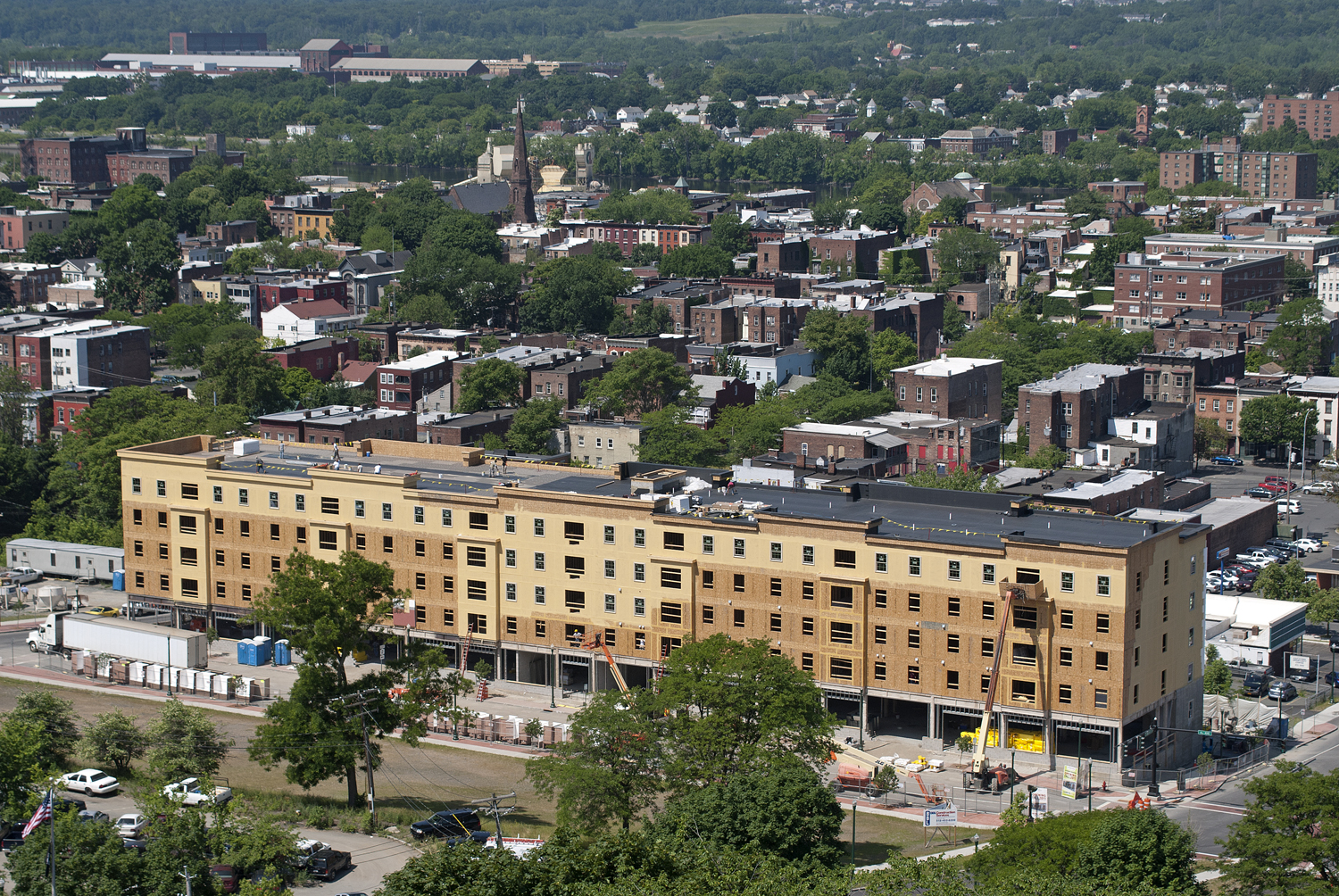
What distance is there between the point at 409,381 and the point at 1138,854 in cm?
7319

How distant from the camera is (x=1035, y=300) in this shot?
495 feet

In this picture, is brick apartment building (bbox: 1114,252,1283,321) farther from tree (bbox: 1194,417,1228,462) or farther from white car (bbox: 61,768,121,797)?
white car (bbox: 61,768,121,797)

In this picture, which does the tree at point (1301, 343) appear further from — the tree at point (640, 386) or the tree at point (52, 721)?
the tree at point (52, 721)

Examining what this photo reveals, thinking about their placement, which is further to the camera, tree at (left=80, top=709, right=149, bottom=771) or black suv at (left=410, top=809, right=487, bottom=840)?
tree at (left=80, top=709, right=149, bottom=771)

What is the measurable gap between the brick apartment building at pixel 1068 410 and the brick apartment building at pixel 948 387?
3.71 m

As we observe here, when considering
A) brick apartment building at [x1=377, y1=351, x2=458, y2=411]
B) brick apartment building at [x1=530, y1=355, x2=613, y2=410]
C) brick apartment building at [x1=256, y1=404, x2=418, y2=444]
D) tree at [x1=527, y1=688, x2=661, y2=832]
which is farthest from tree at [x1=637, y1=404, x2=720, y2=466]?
tree at [x1=527, y1=688, x2=661, y2=832]

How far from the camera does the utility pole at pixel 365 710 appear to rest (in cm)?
5138

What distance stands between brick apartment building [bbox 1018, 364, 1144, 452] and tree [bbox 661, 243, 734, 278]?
54791 millimetres

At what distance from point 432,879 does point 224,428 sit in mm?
60432

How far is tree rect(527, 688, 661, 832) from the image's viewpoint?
4838cm

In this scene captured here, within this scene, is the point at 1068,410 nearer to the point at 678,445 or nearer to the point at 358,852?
the point at 678,445

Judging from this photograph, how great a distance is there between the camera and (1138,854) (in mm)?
42125

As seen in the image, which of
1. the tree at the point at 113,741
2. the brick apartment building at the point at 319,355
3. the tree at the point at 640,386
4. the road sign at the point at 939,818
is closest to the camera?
the road sign at the point at 939,818

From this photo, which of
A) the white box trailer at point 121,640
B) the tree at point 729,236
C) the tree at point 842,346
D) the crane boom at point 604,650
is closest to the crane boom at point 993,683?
the crane boom at point 604,650
